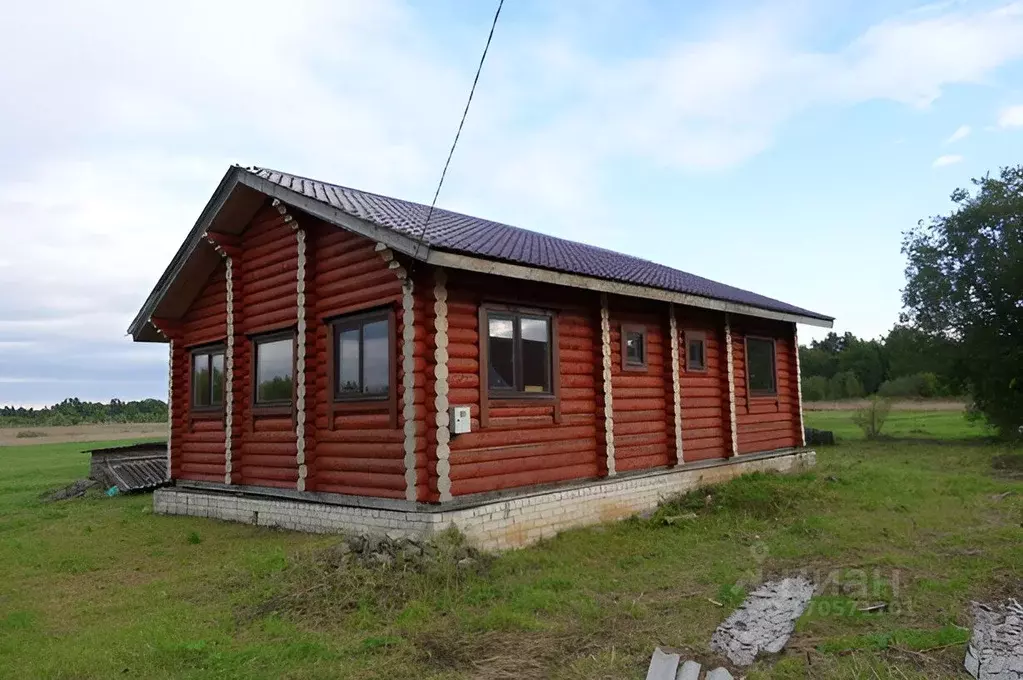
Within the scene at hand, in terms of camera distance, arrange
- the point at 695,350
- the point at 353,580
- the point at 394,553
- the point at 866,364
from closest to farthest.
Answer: the point at 353,580
the point at 394,553
the point at 695,350
the point at 866,364

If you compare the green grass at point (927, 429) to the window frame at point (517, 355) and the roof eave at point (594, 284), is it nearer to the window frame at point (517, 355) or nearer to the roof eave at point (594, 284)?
the roof eave at point (594, 284)

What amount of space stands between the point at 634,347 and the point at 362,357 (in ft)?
15.8

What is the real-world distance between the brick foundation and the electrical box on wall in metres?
0.88

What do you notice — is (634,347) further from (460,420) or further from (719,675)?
(719,675)

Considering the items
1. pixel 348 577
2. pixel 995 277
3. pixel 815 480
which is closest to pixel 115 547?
pixel 348 577

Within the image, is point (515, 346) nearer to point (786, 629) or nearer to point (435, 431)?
point (435, 431)

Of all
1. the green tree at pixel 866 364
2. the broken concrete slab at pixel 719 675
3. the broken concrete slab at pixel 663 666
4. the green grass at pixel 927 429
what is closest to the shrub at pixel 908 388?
the green tree at pixel 866 364

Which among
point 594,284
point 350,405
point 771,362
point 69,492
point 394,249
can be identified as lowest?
point 69,492

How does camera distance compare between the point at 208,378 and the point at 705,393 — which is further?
the point at 705,393

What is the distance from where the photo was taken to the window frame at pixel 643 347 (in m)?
11.8

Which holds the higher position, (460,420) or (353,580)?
(460,420)

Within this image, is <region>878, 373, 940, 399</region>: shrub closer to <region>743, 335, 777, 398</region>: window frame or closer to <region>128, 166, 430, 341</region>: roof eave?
<region>743, 335, 777, 398</region>: window frame

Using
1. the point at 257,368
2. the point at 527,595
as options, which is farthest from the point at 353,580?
the point at 257,368

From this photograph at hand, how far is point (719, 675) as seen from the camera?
4.51 m
